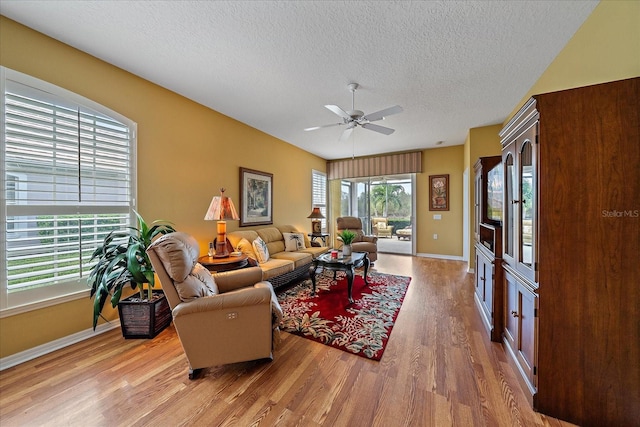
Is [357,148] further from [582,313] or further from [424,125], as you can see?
[582,313]

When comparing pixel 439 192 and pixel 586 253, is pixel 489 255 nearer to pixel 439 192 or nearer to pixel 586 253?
pixel 586 253

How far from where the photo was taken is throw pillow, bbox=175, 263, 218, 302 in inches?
65.2

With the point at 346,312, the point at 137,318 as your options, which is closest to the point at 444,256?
the point at 346,312

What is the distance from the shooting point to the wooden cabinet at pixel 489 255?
2.17 metres

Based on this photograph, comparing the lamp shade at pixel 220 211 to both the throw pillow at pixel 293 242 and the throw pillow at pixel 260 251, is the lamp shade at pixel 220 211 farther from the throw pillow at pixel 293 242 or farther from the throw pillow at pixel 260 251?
the throw pillow at pixel 293 242

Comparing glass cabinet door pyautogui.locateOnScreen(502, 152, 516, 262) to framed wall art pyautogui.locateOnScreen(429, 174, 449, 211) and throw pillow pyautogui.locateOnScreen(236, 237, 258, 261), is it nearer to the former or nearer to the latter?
throw pillow pyautogui.locateOnScreen(236, 237, 258, 261)

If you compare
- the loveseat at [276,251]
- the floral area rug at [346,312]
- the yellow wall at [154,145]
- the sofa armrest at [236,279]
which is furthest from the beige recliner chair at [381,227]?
the sofa armrest at [236,279]

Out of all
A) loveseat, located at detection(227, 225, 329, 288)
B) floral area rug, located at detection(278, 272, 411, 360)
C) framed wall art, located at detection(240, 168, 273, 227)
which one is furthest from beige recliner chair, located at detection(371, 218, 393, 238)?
framed wall art, located at detection(240, 168, 273, 227)

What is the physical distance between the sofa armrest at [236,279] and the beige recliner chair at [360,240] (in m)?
2.72

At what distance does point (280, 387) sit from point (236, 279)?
100 cm

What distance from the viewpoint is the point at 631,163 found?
1199 mm

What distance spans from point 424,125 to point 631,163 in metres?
3.24

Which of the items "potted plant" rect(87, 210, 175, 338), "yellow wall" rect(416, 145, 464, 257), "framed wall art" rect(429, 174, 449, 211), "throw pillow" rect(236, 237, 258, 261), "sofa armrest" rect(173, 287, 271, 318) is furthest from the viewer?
"framed wall art" rect(429, 174, 449, 211)

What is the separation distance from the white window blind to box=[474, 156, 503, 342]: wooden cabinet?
3.87 meters
